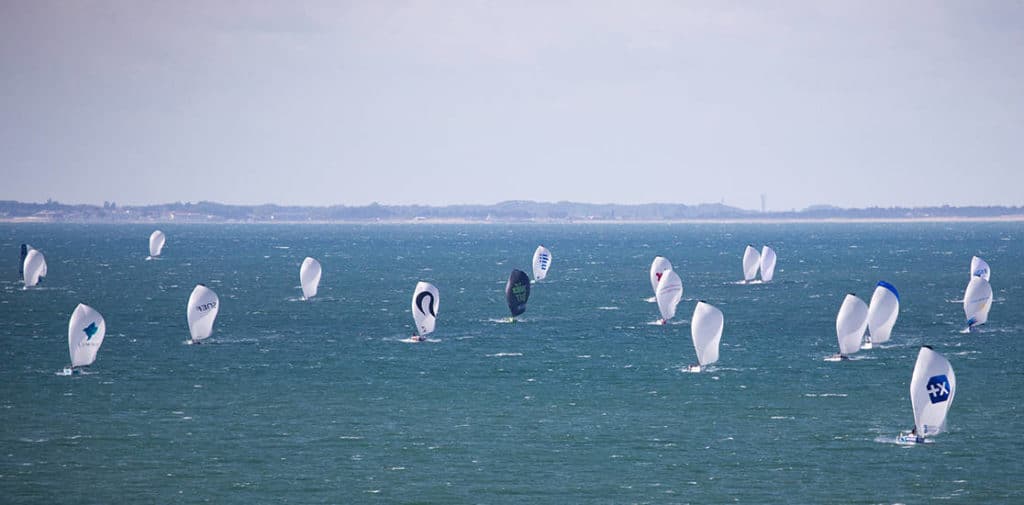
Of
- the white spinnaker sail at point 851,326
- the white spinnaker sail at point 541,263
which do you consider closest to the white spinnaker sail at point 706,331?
the white spinnaker sail at point 851,326

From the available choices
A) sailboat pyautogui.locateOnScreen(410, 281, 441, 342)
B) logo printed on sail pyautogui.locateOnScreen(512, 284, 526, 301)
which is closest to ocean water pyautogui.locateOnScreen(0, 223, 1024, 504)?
sailboat pyautogui.locateOnScreen(410, 281, 441, 342)

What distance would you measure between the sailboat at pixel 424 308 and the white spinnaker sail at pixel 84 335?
2474 cm

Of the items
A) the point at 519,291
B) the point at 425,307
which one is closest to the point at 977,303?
the point at 519,291

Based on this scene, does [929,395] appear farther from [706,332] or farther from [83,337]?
[83,337]

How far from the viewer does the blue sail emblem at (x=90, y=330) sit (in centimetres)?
8456

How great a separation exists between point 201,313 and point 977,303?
60.4 m

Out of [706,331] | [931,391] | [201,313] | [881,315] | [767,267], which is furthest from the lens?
[767,267]

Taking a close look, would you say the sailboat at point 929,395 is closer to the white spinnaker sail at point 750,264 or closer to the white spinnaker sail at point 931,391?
the white spinnaker sail at point 931,391

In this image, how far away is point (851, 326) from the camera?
90.2 meters

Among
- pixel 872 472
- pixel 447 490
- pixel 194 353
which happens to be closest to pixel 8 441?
pixel 447 490

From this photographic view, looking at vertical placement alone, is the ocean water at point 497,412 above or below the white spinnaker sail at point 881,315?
below

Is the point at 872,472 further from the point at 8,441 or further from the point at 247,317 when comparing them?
the point at 247,317

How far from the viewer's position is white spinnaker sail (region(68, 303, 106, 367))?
83938mm

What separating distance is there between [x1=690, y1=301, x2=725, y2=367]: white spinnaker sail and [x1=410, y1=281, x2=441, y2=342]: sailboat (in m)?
24.0
